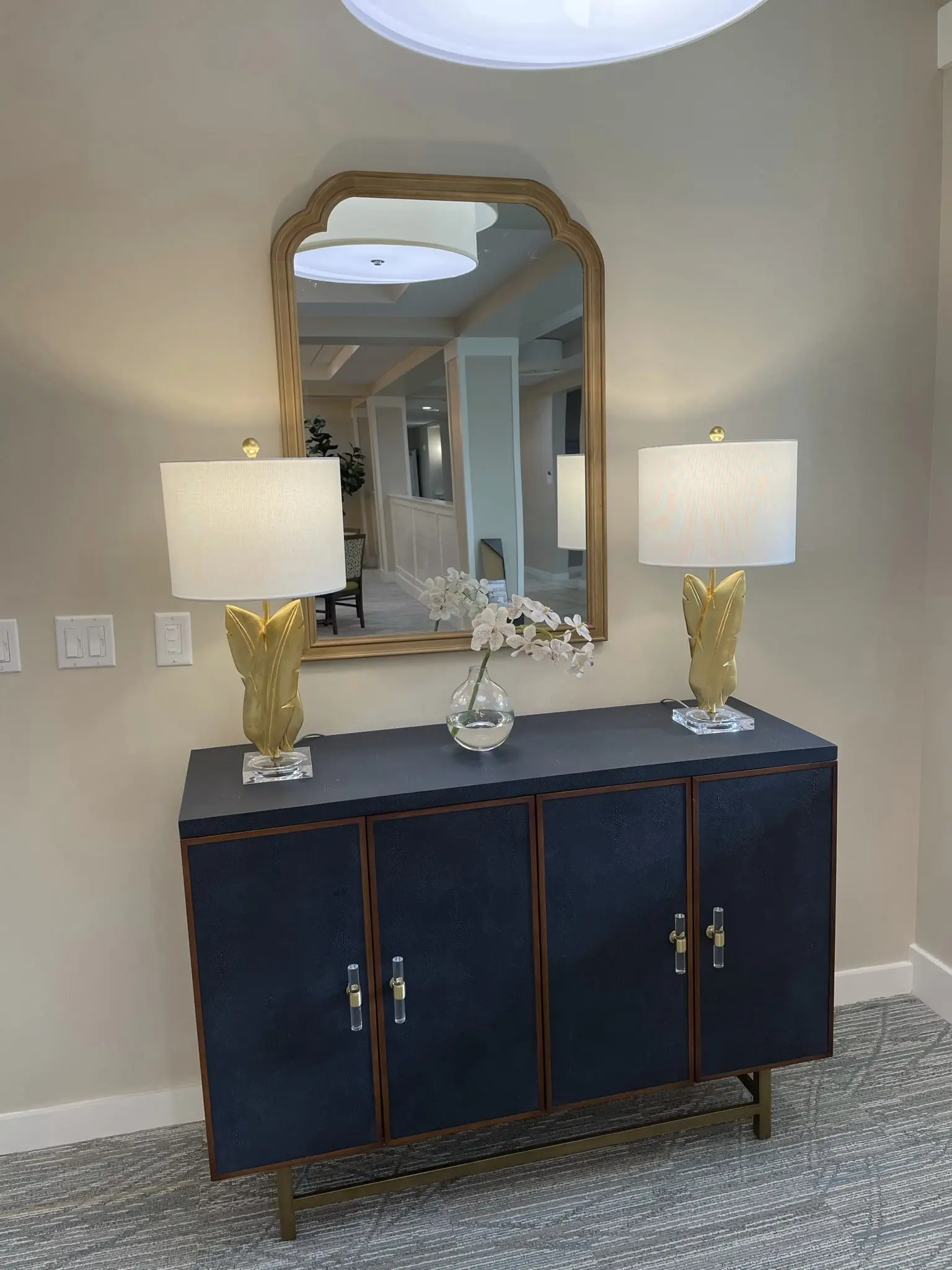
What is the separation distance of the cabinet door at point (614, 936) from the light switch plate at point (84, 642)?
105cm

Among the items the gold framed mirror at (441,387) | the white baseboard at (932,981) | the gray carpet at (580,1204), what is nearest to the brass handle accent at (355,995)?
the gray carpet at (580,1204)

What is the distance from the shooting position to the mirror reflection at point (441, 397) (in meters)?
2.11

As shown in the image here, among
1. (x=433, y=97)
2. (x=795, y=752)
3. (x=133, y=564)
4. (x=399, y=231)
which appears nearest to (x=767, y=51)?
(x=433, y=97)

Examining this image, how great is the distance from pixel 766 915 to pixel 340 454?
4.67 feet

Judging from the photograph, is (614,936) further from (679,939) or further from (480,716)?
(480,716)

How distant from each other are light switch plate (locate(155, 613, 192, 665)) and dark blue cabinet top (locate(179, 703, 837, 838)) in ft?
0.75

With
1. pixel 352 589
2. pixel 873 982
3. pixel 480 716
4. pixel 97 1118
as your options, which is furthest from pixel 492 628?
pixel 873 982

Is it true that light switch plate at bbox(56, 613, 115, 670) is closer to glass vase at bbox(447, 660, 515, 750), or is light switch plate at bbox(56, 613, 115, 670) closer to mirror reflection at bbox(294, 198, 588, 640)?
mirror reflection at bbox(294, 198, 588, 640)

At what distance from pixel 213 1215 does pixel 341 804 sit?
3.19 feet

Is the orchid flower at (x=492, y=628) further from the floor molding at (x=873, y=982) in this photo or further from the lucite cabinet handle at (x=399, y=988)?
the floor molding at (x=873, y=982)

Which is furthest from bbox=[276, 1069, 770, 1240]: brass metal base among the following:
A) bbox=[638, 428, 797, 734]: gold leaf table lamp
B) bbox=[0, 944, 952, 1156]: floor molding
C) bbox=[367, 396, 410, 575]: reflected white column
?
bbox=[367, 396, 410, 575]: reflected white column

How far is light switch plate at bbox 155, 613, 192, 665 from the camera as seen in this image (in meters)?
2.10

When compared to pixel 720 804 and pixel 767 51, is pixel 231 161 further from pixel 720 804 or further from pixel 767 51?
pixel 720 804

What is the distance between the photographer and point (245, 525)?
1.72 m
